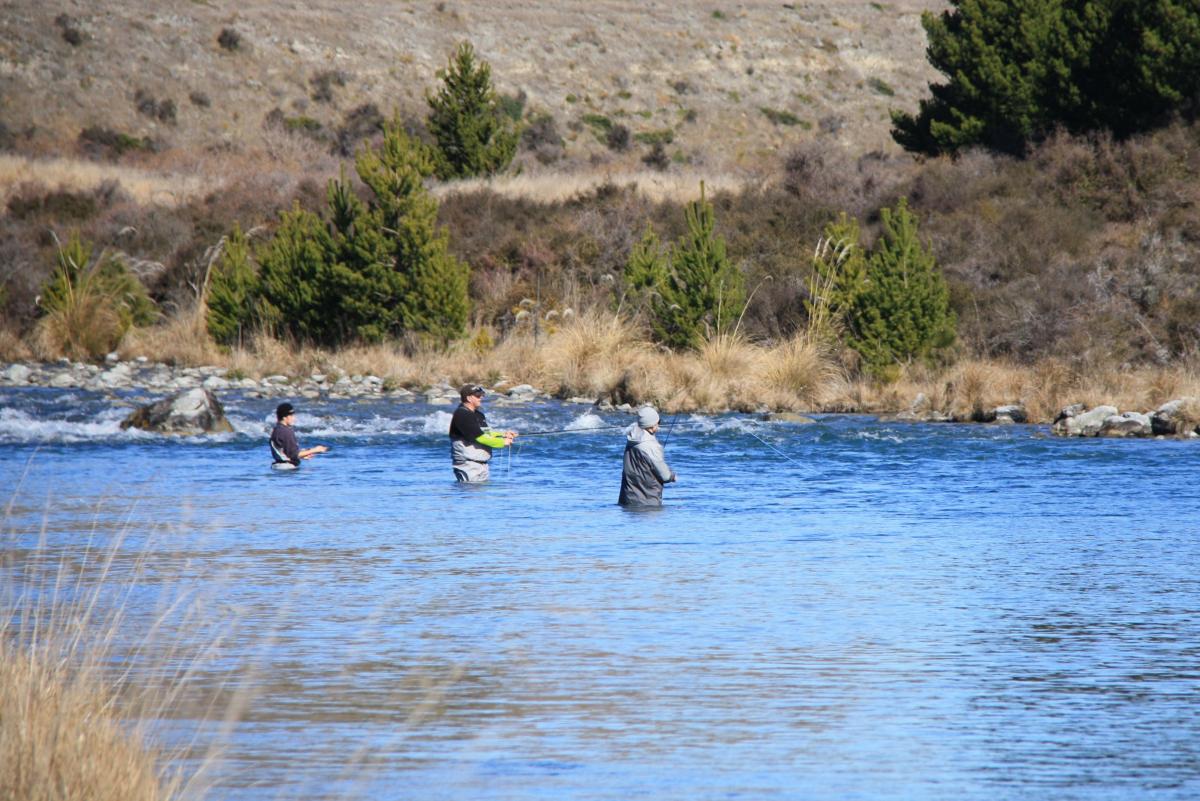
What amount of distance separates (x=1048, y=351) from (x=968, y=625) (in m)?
21.6

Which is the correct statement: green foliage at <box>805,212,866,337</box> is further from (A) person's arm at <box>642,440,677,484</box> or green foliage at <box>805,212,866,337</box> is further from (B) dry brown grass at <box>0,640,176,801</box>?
(B) dry brown grass at <box>0,640,176,801</box>

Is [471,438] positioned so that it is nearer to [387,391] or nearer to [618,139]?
[387,391]

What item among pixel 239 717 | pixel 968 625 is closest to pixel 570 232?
pixel 968 625

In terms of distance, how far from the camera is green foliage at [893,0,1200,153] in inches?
1529

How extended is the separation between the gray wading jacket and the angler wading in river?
6.06ft

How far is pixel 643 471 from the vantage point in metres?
15.9

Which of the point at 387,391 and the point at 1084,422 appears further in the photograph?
the point at 387,391

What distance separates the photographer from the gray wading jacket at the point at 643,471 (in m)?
15.5

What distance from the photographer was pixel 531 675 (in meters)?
8.87

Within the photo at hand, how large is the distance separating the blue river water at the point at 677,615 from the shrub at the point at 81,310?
11.4 meters

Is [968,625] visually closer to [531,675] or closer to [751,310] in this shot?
[531,675]

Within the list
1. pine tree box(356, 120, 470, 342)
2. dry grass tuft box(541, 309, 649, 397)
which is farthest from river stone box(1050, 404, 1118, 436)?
pine tree box(356, 120, 470, 342)

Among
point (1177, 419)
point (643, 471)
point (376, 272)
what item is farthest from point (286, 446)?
point (376, 272)

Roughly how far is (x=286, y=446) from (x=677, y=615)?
29.6 ft
